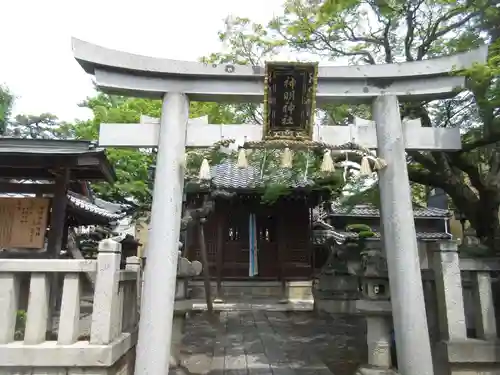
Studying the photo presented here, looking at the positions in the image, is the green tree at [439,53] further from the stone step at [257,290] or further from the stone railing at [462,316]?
the stone step at [257,290]

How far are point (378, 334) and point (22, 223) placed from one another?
22.0ft

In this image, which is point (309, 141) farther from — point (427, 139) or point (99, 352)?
point (99, 352)

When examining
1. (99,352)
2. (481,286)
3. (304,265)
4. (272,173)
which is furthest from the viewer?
(304,265)

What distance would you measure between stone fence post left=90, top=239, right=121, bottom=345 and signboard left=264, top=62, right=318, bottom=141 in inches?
102

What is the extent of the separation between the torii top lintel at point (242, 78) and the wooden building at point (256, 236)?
11.5 m

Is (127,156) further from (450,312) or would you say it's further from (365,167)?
(450,312)

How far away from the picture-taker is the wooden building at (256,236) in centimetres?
1780

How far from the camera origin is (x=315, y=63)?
573 cm

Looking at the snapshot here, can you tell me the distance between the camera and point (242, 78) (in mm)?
5926

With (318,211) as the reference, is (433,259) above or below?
below

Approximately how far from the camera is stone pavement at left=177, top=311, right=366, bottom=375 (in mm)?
7070

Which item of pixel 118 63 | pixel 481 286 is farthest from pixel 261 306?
pixel 118 63

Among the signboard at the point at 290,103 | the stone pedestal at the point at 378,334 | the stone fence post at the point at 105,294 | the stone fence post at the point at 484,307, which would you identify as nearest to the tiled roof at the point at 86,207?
the stone fence post at the point at 105,294

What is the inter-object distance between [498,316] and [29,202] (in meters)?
8.21
